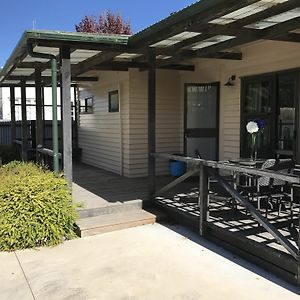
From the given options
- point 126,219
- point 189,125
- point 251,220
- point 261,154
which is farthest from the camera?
point 189,125

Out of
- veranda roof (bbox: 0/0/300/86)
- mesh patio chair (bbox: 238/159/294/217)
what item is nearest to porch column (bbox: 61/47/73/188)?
veranda roof (bbox: 0/0/300/86)

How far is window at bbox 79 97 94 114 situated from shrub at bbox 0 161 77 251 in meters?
6.34

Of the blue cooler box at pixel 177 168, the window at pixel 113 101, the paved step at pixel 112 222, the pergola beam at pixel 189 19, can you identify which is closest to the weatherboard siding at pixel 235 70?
the blue cooler box at pixel 177 168

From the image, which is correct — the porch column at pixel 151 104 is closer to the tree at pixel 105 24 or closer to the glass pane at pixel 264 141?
the glass pane at pixel 264 141

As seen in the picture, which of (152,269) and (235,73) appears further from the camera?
(235,73)

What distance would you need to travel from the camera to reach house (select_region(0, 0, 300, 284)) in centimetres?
435

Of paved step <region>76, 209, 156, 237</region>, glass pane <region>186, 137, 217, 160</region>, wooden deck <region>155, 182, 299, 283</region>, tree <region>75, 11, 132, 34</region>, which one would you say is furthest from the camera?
tree <region>75, 11, 132, 34</region>

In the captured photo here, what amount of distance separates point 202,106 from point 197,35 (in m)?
2.82

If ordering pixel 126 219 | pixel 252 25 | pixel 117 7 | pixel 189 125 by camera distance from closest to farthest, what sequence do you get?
pixel 252 25
pixel 126 219
pixel 189 125
pixel 117 7

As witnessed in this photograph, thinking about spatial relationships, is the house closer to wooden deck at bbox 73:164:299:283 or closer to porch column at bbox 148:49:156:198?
porch column at bbox 148:49:156:198

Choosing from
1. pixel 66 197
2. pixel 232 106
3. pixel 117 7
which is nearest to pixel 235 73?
pixel 232 106

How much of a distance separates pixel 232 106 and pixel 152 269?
4080 mm

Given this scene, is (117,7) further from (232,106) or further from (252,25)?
(252,25)

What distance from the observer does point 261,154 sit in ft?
21.0
